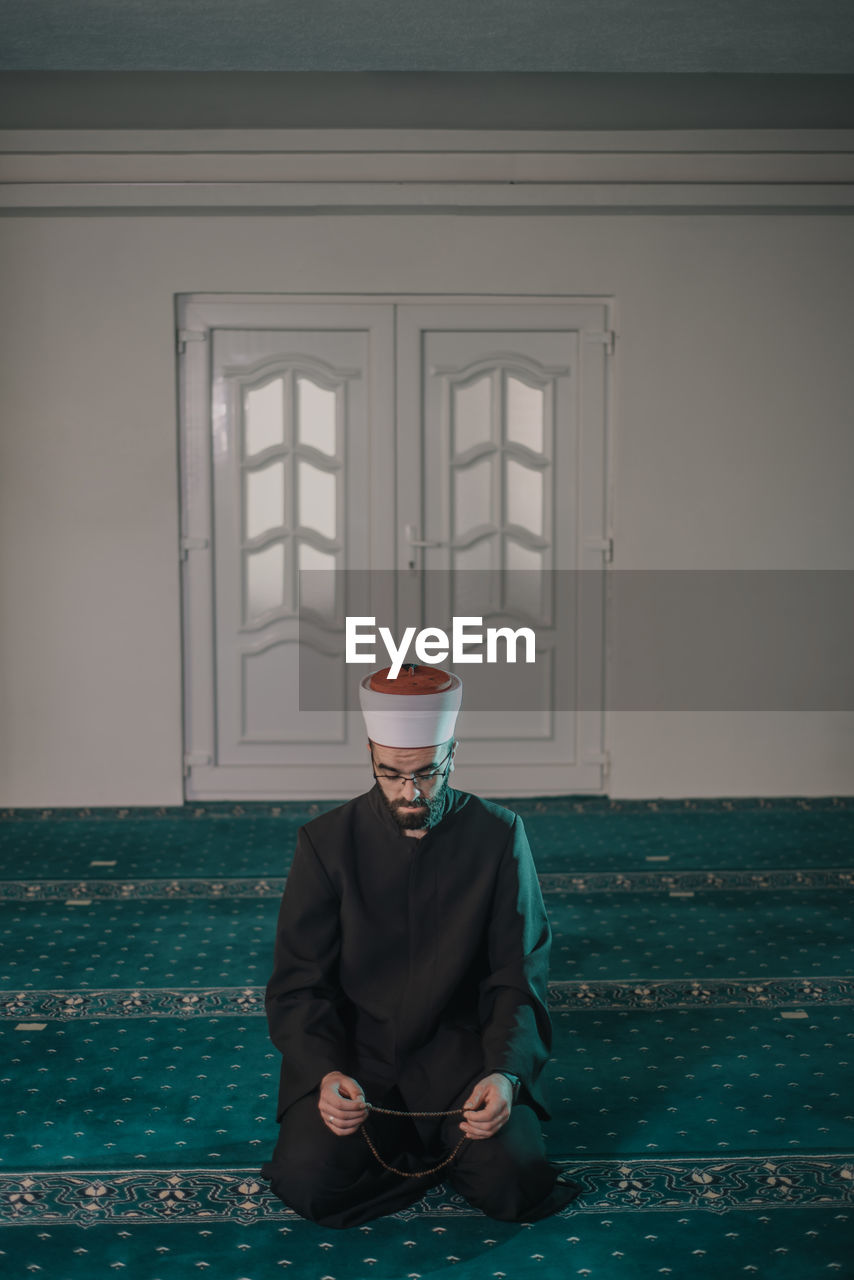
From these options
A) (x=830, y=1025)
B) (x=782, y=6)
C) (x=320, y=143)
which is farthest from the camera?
(x=320, y=143)

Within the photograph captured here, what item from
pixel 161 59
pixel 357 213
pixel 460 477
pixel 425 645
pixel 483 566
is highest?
pixel 161 59

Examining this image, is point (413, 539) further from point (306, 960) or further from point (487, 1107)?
point (487, 1107)

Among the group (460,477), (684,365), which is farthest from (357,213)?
(684,365)

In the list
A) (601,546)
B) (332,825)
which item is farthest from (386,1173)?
(601,546)

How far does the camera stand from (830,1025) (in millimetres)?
2742

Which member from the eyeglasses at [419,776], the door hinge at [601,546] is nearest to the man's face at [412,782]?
the eyeglasses at [419,776]

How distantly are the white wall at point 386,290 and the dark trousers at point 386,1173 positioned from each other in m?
2.98

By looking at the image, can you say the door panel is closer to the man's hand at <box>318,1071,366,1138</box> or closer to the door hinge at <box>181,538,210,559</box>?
the door hinge at <box>181,538,210,559</box>

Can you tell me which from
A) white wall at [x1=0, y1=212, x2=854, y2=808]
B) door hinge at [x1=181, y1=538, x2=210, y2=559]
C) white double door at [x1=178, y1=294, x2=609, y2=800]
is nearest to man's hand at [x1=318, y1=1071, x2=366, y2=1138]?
white double door at [x1=178, y1=294, x2=609, y2=800]

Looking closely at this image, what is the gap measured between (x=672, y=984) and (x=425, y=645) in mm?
2163

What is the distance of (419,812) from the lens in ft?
6.64

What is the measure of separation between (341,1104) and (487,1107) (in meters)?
0.24

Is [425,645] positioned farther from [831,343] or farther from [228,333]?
[831,343]
